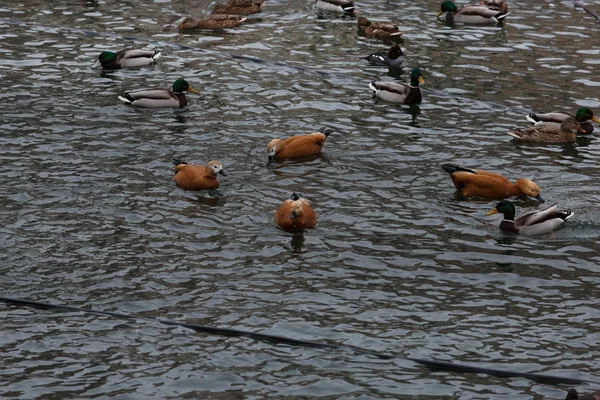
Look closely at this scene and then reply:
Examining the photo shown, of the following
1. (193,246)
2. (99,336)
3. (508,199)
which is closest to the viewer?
(99,336)

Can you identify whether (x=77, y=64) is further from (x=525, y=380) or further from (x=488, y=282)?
(x=525, y=380)

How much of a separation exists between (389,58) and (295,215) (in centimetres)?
1002

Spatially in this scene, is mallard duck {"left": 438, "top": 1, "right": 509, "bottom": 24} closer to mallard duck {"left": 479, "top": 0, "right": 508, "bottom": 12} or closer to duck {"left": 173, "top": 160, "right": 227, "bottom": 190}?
mallard duck {"left": 479, "top": 0, "right": 508, "bottom": 12}

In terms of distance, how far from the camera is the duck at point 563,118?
812 inches

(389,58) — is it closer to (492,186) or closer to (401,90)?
(401,90)

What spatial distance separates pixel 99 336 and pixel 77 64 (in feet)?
42.5

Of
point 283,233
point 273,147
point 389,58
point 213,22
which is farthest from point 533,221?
point 213,22

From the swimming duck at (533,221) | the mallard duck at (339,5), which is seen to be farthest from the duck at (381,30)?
the swimming duck at (533,221)

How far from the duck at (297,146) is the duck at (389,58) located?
590cm

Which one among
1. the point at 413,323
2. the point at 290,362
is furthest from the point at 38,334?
the point at 413,323

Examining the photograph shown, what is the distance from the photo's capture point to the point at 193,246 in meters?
15.4

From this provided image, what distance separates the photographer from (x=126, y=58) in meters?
24.4

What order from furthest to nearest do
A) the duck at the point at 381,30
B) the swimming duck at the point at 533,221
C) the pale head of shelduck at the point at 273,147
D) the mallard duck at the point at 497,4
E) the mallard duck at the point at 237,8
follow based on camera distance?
the mallard duck at the point at 237,8
the mallard duck at the point at 497,4
the duck at the point at 381,30
the pale head of shelduck at the point at 273,147
the swimming duck at the point at 533,221

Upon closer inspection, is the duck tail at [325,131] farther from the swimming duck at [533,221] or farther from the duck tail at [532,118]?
the swimming duck at [533,221]
